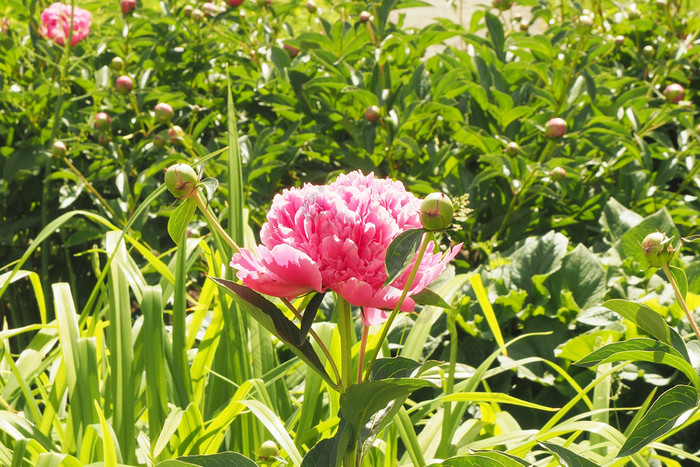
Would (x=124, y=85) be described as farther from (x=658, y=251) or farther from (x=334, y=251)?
(x=658, y=251)

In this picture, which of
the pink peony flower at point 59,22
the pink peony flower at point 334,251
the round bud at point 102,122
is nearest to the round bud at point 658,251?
the pink peony flower at point 334,251

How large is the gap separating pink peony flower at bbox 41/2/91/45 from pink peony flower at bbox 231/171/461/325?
1696 mm

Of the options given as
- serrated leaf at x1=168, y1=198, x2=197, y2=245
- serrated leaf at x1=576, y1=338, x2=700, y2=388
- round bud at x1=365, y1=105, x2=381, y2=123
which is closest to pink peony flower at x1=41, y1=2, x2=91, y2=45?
round bud at x1=365, y1=105, x2=381, y2=123

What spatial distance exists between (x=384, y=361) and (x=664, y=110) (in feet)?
4.83

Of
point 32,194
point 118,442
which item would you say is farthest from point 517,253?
point 32,194

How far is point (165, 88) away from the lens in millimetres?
2146

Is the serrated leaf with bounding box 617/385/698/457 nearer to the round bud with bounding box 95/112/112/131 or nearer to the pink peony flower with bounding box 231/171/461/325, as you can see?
the pink peony flower with bounding box 231/171/461/325

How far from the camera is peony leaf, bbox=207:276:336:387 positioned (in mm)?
615

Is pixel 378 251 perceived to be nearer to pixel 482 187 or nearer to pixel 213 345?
pixel 213 345

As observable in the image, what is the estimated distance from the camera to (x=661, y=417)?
0.62 metres

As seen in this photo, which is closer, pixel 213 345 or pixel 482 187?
pixel 213 345

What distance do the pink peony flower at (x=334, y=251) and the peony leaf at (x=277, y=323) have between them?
0.01 meters

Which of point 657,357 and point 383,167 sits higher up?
point 657,357

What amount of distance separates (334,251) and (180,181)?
0.15m
